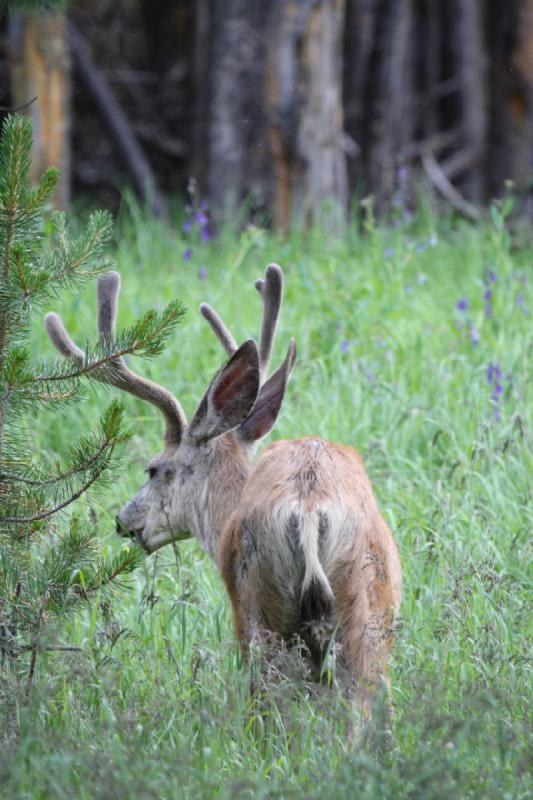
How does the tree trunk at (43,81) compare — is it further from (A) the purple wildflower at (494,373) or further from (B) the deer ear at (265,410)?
(B) the deer ear at (265,410)

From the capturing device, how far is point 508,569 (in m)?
4.94

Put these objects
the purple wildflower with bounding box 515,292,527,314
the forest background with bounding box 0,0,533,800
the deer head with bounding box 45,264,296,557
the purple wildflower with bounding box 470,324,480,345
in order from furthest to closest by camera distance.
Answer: the purple wildflower with bounding box 515,292,527,314
the purple wildflower with bounding box 470,324,480,345
the deer head with bounding box 45,264,296,557
the forest background with bounding box 0,0,533,800

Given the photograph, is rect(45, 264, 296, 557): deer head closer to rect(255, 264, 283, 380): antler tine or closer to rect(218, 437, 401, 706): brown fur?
rect(255, 264, 283, 380): antler tine

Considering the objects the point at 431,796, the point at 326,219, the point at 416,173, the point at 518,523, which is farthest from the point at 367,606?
the point at 416,173

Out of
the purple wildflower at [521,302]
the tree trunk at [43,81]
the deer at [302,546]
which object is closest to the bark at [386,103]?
the tree trunk at [43,81]

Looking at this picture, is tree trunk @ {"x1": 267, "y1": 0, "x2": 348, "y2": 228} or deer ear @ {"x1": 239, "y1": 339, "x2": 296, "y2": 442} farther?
tree trunk @ {"x1": 267, "y1": 0, "x2": 348, "y2": 228}

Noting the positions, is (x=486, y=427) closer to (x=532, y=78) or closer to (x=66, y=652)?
(x=66, y=652)

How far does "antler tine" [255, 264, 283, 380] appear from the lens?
16.5 feet

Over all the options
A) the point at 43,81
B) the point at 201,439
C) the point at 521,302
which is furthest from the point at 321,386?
the point at 43,81

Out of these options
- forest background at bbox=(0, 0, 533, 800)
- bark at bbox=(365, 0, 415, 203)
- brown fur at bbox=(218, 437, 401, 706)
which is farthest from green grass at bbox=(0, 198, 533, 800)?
bark at bbox=(365, 0, 415, 203)

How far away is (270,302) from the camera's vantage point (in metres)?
5.11

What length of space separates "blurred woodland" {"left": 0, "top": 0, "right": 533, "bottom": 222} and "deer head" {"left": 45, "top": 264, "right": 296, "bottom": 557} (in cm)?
139

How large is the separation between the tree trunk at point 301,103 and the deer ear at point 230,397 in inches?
195

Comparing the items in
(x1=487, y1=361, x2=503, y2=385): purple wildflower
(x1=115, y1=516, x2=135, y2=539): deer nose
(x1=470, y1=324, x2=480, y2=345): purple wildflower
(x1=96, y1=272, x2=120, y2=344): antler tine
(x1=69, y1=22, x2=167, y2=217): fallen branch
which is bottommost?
(x1=115, y1=516, x2=135, y2=539): deer nose
